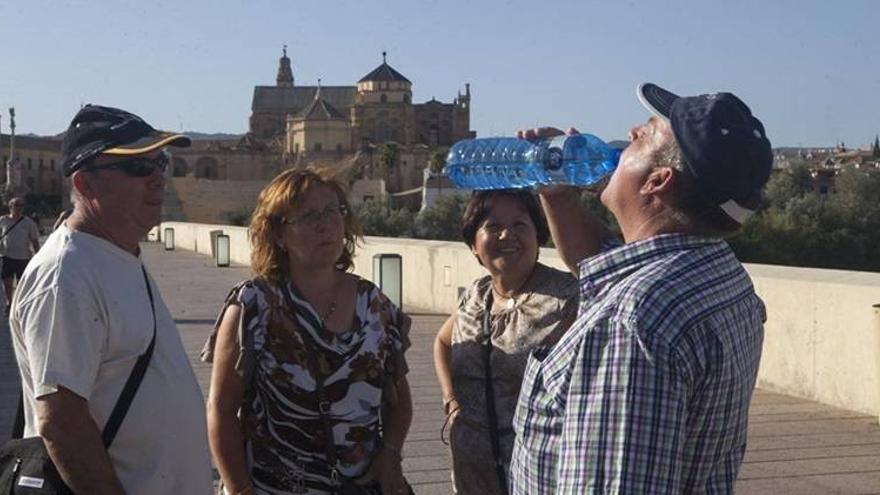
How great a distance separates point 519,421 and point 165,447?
1111 millimetres

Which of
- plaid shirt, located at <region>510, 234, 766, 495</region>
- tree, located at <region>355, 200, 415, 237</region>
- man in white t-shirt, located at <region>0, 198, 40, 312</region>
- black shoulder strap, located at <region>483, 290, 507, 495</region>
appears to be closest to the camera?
plaid shirt, located at <region>510, 234, 766, 495</region>

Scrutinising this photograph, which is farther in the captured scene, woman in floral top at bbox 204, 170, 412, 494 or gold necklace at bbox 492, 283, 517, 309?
gold necklace at bbox 492, 283, 517, 309

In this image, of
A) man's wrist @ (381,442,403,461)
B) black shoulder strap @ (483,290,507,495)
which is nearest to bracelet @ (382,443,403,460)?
man's wrist @ (381,442,403,461)

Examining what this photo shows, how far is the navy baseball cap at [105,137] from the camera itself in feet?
10.6

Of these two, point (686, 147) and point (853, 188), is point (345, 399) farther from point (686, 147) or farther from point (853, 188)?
point (853, 188)

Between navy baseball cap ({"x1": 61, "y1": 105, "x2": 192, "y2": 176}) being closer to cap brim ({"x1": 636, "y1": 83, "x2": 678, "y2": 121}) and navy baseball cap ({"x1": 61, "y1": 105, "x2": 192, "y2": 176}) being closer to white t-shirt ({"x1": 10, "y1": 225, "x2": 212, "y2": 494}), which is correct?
white t-shirt ({"x1": 10, "y1": 225, "x2": 212, "y2": 494})

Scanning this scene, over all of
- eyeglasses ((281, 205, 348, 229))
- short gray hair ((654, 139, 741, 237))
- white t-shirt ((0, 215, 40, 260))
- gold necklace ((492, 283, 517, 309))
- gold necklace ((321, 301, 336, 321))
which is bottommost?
white t-shirt ((0, 215, 40, 260))

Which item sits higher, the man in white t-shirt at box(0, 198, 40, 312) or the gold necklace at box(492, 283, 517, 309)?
the gold necklace at box(492, 283, 517, 309)

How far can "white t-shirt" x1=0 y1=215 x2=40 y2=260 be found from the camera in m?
Result: 14.1

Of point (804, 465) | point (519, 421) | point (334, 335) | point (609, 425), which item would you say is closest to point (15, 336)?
point (334, 335)

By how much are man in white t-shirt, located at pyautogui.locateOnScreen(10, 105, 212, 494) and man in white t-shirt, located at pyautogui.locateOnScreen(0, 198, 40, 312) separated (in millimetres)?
11309

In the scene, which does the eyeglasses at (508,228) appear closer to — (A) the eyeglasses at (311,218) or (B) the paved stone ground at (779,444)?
(A) the eyeglasses at (311,218)

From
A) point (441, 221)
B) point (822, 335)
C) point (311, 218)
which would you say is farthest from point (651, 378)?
point (441, 221)

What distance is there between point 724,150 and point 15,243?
13.1 metres
